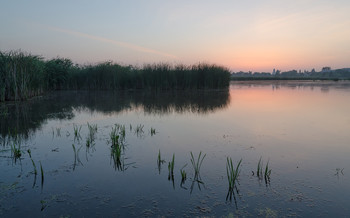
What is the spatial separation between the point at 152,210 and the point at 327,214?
2.31m

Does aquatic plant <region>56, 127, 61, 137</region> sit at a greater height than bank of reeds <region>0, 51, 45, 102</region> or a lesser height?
lesser

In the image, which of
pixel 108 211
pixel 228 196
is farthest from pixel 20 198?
pixel 228 196

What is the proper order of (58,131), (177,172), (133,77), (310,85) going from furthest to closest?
(310,85), (133,77), (58,131), (177,172)

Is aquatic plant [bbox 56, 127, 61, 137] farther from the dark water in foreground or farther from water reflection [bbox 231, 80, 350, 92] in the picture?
water reflection [bbox 231, 80, 350, 92]

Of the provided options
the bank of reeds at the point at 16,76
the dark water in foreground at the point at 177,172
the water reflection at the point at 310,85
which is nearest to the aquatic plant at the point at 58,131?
the dark water in foreground at the point at 177,172

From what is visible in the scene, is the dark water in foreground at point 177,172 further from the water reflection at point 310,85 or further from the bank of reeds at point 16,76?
the water reflection at point 310,85

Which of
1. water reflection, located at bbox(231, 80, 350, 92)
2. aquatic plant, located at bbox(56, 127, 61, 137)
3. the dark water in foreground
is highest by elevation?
water reflection, located at bbox(231, 80, 350, 92)

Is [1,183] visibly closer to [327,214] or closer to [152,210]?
[152,210]

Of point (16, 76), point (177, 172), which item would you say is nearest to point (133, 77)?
point (16, 76)

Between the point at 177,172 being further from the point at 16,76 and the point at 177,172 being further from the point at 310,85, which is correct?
the point at 310,85

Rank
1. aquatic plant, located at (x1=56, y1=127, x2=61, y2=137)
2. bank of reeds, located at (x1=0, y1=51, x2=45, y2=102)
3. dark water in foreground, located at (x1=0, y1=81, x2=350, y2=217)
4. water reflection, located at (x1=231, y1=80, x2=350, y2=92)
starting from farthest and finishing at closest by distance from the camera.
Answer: water reflection, located at (x1=231, y1=80, x2=350, y2=92) < bank of reeds, located at (x1=0, y1=51, x2=45, y2=102) < aquatic plant, located at (x1=56, y1=127, x2=61, y2=137) < dark water in foreground, located at (x1=0, y1=81, x2=350, y2=217)

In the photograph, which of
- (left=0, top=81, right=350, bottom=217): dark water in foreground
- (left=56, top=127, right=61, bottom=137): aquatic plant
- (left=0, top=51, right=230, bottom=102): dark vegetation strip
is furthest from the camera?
(left=0, top=51, right=230, bottom=102): dark vegetation strip

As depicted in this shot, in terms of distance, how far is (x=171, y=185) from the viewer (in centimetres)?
404

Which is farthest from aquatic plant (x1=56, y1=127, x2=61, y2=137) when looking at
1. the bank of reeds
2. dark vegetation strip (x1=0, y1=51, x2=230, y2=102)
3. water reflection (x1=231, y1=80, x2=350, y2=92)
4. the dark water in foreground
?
water reflection (x1=231, y1=80, x2=350, y2=92)
